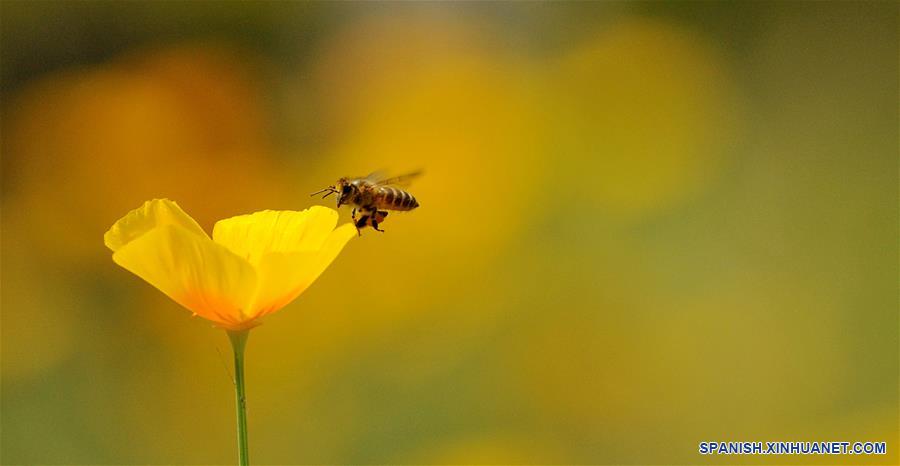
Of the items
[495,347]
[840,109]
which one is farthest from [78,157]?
[840,109]

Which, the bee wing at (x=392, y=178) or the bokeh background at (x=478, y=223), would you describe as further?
the bokeh background at (x=478, y=223)

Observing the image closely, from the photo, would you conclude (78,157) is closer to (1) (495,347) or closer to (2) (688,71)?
(1) (495,347)

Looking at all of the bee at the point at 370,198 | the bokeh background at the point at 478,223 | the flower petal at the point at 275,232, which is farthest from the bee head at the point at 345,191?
the bokeh background at the point at 478,223

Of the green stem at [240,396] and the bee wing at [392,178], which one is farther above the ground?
the bee wing at [392,178]

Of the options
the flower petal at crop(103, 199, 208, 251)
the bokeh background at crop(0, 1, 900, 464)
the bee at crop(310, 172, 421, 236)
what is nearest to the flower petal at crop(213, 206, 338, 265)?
the flower petal at crop(103, 199, 208, 251)

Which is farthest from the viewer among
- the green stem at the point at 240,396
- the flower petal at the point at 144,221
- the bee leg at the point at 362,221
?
the bee leg at the point at 362,221

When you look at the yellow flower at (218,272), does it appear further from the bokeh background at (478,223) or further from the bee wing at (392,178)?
the bokeh background at (478,223)
